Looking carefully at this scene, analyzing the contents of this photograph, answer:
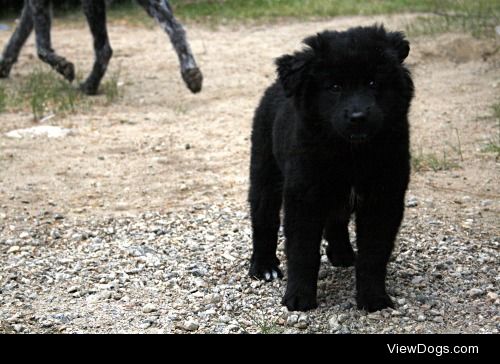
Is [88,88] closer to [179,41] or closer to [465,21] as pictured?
[179,41]

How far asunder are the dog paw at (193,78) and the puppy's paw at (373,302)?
17.5 ft

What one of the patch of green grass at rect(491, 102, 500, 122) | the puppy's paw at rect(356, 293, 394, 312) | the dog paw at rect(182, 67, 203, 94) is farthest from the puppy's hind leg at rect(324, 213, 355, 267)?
the dog paw at rect(182, 67, 203, 94)

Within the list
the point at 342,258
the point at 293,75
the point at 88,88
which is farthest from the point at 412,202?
the point at 88,88

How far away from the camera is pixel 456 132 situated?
7.70m

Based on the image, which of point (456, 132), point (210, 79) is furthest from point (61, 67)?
point (456, 132)

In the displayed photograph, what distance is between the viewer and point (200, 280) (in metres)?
5.07

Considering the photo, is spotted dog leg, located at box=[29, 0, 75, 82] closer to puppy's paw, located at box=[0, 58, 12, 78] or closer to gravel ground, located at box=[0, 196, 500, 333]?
puppy's paw, located at box=[0, 58, 12, 78]

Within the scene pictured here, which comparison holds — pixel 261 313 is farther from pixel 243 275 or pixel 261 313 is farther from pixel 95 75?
pixel 95 75

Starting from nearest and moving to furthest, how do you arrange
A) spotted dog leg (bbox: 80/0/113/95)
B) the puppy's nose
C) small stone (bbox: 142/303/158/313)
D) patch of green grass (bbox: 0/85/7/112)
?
1. the puppy's nose
2. small stone (bbox: 142/303/158/313)
3. patch of green grass (bbox: 0/85/7/112)
4. spotted dog leg (bbox: 80/0/113/95)

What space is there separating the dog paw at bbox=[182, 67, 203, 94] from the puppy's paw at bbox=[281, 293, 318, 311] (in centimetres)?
523

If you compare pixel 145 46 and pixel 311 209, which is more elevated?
pixel 311 209

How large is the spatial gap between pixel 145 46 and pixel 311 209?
349 inches

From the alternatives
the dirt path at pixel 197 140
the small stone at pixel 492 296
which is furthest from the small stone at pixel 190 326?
the dirt path at pixel 197 140

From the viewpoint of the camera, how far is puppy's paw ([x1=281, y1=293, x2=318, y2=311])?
446cm
